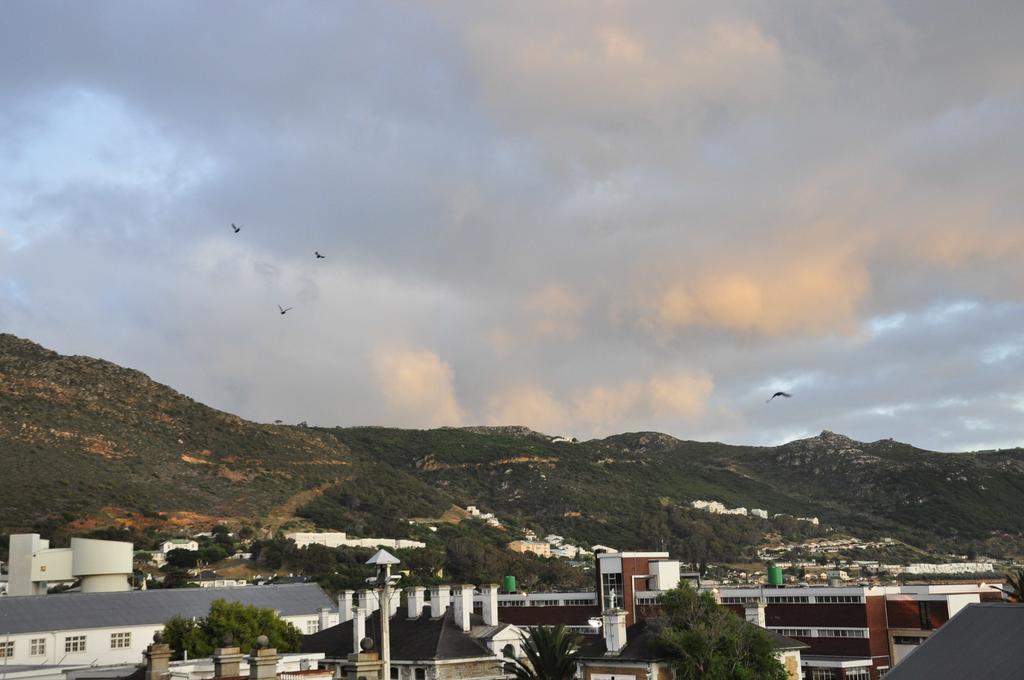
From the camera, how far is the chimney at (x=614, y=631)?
44.4m

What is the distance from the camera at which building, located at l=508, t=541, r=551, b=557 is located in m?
158

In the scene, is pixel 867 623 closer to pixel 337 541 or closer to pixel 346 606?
pixel 346 606

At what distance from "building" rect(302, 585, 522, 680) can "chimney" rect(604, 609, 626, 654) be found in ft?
15.0

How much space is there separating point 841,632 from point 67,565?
202ft

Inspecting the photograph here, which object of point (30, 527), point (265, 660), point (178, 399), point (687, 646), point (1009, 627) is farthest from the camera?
point (178, 399)

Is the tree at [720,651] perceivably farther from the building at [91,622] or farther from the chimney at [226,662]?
the building at [91,622]

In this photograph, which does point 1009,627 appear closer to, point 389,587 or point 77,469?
point 389,587

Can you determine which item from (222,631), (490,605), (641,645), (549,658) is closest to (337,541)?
(222,631)

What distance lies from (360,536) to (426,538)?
10.9m

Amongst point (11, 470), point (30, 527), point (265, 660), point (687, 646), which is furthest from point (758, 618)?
point (11, 470)

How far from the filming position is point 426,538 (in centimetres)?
15375

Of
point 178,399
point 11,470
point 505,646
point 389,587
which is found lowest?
point 505,646

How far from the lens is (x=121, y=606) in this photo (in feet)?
242

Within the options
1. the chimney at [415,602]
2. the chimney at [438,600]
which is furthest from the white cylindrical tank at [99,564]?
the chimney at [438,600]
